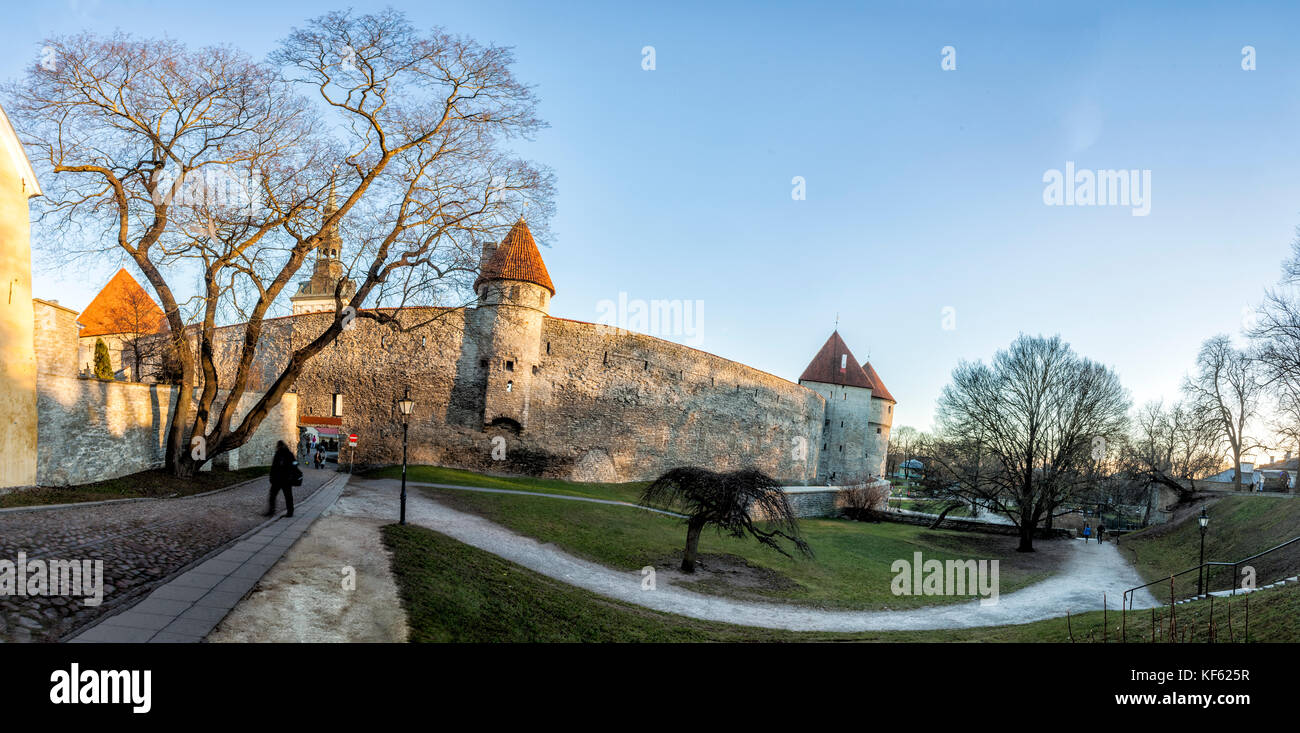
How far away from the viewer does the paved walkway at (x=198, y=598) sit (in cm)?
463

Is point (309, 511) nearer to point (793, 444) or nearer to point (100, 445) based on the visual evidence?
point (100, 445)

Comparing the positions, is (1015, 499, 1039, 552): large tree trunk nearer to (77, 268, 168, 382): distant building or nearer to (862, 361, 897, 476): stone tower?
(862, 361, 897, 476): stone tower

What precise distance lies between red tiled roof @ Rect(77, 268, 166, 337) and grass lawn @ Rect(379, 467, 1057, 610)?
18.3 metres

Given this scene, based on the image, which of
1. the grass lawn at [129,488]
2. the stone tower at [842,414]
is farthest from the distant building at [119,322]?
the stone tower at [842,414]

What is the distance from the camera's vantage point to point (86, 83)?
13.1 m

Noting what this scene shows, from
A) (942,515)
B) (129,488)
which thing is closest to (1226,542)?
(942,515)

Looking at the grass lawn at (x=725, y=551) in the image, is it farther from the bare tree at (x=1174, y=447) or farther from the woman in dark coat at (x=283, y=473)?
the bare tree at (x=1174, y=447)

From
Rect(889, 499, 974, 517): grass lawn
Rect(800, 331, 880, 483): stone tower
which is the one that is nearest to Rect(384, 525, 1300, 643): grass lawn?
Rect(800, 331, 880, 483): stone tower

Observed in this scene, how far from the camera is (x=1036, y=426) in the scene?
2628cm

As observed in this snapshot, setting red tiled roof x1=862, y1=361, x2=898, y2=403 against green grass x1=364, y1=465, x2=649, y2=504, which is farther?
red tiled roof x1=862, y1=361, x2=898, y2=403

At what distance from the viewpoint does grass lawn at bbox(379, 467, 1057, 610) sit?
14422 mm

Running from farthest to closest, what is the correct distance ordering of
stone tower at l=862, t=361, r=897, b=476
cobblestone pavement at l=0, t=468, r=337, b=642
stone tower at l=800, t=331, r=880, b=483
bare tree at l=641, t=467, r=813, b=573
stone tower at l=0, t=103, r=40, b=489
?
stone tower at l=862, t=361, r=897, b=476, stone tower at l=800, t=331, r=880, b=483, bare tree at l=641, t=467, r=813, b=573, stone tower at l=0, t=103, r=40, b=489, cobblestone pavement at l=0, t=468, r=337, b=642
